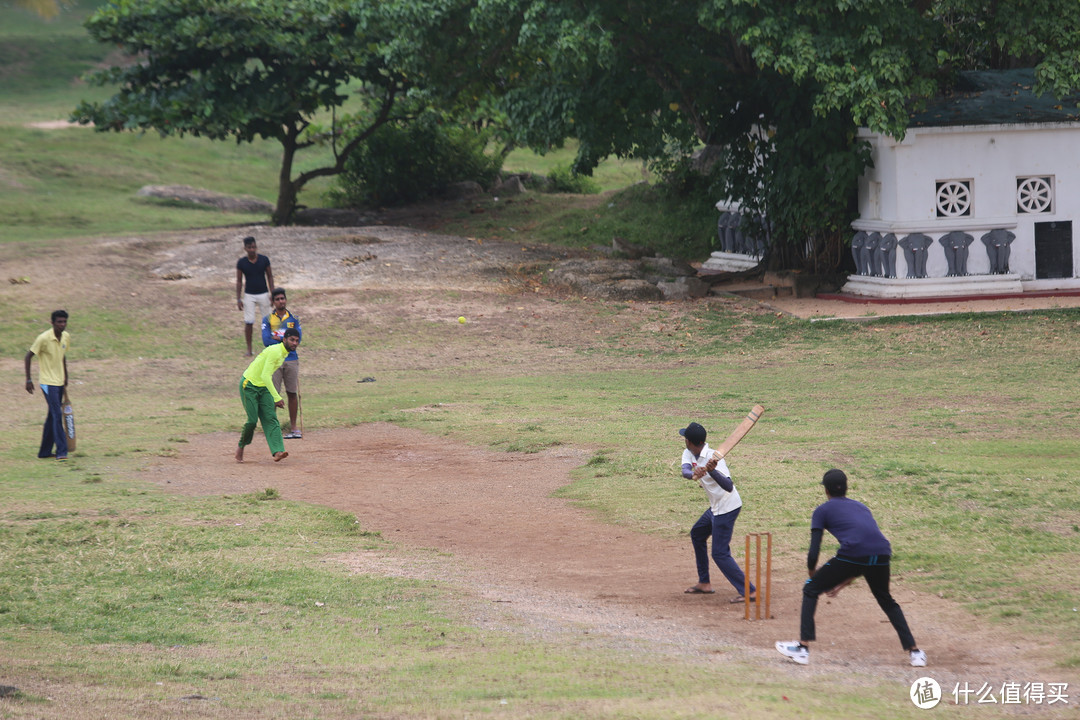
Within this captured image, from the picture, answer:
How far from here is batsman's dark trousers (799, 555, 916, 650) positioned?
6859mm

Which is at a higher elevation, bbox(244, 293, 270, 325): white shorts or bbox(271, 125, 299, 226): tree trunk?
bbox(271, 125, 299, 226): tree trunk

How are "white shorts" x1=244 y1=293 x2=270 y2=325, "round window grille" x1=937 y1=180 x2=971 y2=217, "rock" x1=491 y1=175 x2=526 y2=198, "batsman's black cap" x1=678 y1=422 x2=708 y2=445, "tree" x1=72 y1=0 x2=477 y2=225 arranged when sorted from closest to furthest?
"batsman's black cap" x1=678 y1=422 x2=708 y2=445 → "white shorts" x1=244 y1=293 x2=270 y2=325 → "round window grille" x1=937 y1=180 x2=971 y2=217 → "tree" x1=72 y1=0 x2=477 y2=225 → "rock" x1=491 y1=175 x2=526 y2=198

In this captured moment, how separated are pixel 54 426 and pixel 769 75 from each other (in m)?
17.5

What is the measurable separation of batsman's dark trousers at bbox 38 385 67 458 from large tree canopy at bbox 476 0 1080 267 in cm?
1247

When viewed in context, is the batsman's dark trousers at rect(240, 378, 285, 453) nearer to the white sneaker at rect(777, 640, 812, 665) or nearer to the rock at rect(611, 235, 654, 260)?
the white sneaker at rect(777, 640, 812, 665)

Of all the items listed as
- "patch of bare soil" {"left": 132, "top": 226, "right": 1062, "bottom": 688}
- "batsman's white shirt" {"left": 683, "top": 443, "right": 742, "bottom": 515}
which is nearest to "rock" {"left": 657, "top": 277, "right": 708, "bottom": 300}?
"patch of bare soil" {"left": 132, "top": 226, "right": 1062, "bottom": 688}

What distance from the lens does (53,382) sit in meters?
12.7

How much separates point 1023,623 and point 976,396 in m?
8.26

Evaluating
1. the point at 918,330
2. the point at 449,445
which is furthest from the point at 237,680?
the point at 918,330

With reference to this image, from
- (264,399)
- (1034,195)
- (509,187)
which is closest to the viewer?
(264,399)

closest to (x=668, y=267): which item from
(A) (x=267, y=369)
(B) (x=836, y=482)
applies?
(A) (x=267, y=369)

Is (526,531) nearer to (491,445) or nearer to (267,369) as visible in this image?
(491,445)

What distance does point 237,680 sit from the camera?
6477mm

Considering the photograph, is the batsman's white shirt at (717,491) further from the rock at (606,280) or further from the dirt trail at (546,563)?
the rock at (606,280)
